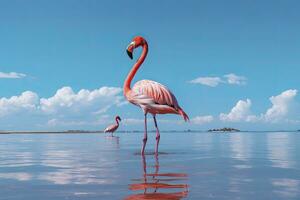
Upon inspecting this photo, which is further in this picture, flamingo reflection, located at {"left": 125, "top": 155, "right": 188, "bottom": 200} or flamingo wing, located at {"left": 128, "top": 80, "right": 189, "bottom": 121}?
flamingo wing, located at {"left": 128, "top": 80, "right": 189, "bottom": 121}

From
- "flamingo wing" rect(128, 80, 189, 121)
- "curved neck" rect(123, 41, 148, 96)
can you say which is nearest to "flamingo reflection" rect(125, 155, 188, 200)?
"flamingo wing" rect(128, 80, 189, 121)

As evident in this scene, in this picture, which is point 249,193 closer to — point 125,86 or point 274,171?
point 274,171

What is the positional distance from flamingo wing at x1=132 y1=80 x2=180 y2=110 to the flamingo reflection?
18.2 feet

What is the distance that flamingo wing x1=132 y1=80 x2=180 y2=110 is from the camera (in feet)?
46.0

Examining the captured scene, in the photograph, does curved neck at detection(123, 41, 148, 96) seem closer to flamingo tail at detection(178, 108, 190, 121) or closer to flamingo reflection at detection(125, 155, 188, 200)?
flamingo tail at detection(178, 108, 190, 121)

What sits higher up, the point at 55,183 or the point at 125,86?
the point at 125,86

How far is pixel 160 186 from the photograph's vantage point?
22.2 feet

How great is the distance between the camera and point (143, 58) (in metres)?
15.2

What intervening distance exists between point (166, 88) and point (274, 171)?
19.1ft

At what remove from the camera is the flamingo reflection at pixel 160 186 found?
19.2 feet

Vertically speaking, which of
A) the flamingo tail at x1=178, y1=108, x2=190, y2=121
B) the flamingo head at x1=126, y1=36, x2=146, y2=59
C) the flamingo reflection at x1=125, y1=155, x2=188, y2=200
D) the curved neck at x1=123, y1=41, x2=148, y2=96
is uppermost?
the flamingo head at x1=126, y1=36, x2=146, y2=59

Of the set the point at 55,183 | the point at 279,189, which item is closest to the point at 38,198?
the point at 55,183

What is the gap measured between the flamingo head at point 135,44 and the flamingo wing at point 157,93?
148 cm

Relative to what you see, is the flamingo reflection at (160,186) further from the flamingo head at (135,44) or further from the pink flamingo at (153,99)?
the flamingo head at (135,44)
